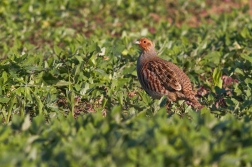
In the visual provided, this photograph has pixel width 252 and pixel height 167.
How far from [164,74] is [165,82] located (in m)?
0.10

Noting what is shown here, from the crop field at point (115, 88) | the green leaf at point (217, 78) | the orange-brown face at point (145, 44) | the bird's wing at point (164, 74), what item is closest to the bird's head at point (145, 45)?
the orange-brown face at point (145, 44)

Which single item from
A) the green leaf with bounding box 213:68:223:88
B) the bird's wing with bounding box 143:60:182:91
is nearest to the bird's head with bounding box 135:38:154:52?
the bird's wing with bounding box 143:60:182:91

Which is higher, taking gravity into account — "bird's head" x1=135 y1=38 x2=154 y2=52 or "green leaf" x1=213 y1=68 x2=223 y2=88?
"bird's head" x1=135 y1=38 x2=154 y2=52

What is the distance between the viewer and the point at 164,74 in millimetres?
7324

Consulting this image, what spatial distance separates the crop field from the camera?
4453 mm

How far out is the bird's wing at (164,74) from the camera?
723 cm

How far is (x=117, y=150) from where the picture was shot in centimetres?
441

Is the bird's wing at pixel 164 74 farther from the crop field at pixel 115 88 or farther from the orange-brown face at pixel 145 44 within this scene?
the orange-brown face at pixel 145 44

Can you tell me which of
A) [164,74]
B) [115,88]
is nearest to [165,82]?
[164,74]

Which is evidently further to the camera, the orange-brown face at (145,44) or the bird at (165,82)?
the orange-brown face at (145,44)

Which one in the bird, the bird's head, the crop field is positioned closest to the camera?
the crop field

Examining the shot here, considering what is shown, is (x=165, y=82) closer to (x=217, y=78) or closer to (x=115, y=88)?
(x=115, y=88)

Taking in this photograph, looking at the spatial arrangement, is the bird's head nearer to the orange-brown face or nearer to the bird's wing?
the orange-brown face

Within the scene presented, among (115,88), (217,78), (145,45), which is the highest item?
(145,45)
